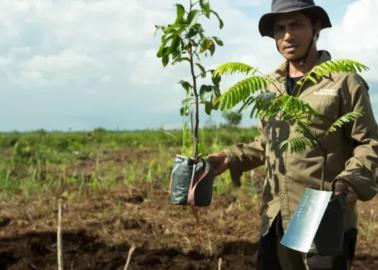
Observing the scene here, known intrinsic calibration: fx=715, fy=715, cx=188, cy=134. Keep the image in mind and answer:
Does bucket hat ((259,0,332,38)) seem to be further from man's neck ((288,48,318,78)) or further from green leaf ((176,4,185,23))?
green leaf ((176,4,185,23))

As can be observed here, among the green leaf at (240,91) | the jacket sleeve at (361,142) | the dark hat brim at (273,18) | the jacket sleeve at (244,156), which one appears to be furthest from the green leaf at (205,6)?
the green leaf at (240,91)

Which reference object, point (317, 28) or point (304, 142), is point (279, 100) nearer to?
point (304, 142)

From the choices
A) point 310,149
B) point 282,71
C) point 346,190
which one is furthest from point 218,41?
point 346,190

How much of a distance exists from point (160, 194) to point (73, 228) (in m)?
1.31

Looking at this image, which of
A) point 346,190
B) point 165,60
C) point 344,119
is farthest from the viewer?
point 165,60

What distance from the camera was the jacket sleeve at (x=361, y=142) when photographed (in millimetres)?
2477

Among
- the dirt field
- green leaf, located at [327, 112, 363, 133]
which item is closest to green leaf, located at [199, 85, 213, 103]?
green leaf, located at [327, 112, 363, 133]

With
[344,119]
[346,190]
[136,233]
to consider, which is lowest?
[136,233]

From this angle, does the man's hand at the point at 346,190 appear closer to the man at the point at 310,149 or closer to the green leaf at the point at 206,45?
the man at the point at 310,149

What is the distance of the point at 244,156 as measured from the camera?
9.95 feet

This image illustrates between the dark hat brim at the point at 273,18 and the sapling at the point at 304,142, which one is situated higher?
the dark hat brim at the point at 273,18

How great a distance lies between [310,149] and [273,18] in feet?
1.81

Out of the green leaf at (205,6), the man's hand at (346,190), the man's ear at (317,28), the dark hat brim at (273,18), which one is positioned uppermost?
the green leaf at (205,6)

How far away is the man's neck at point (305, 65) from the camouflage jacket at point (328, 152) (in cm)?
4
